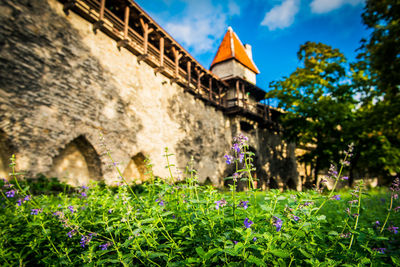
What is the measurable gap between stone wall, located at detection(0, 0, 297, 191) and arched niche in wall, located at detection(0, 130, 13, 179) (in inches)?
1.0

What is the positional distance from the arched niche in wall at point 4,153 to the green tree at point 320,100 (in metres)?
14.6

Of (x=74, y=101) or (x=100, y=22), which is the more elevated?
(x=100, y=22)

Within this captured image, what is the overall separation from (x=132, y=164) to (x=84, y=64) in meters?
4.88

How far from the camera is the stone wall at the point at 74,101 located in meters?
5.83

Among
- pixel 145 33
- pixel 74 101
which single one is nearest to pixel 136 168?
pixel 74 101

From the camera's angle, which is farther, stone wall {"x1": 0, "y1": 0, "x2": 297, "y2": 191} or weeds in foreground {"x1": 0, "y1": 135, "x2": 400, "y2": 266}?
stone wall {"x1": 0, "y1": 0, "x2": 297, "y2": 191}

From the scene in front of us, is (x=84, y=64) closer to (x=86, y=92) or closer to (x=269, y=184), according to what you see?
(x=86, y=92)

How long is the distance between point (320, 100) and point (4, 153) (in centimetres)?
1543

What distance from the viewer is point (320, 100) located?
12.9 metres

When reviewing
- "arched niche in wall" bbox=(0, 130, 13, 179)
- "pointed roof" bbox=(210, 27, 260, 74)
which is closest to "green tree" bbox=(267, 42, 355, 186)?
"pointed roof" bbox=(210, 27, 260, 74)

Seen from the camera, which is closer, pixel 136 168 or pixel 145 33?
pixel 136 168

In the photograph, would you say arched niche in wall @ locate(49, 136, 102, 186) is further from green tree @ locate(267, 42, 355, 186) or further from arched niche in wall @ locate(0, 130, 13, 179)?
green tree @ locate(267, 42, 355, 186)

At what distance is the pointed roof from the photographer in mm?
20731

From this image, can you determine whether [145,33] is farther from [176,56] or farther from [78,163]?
[78,163]
